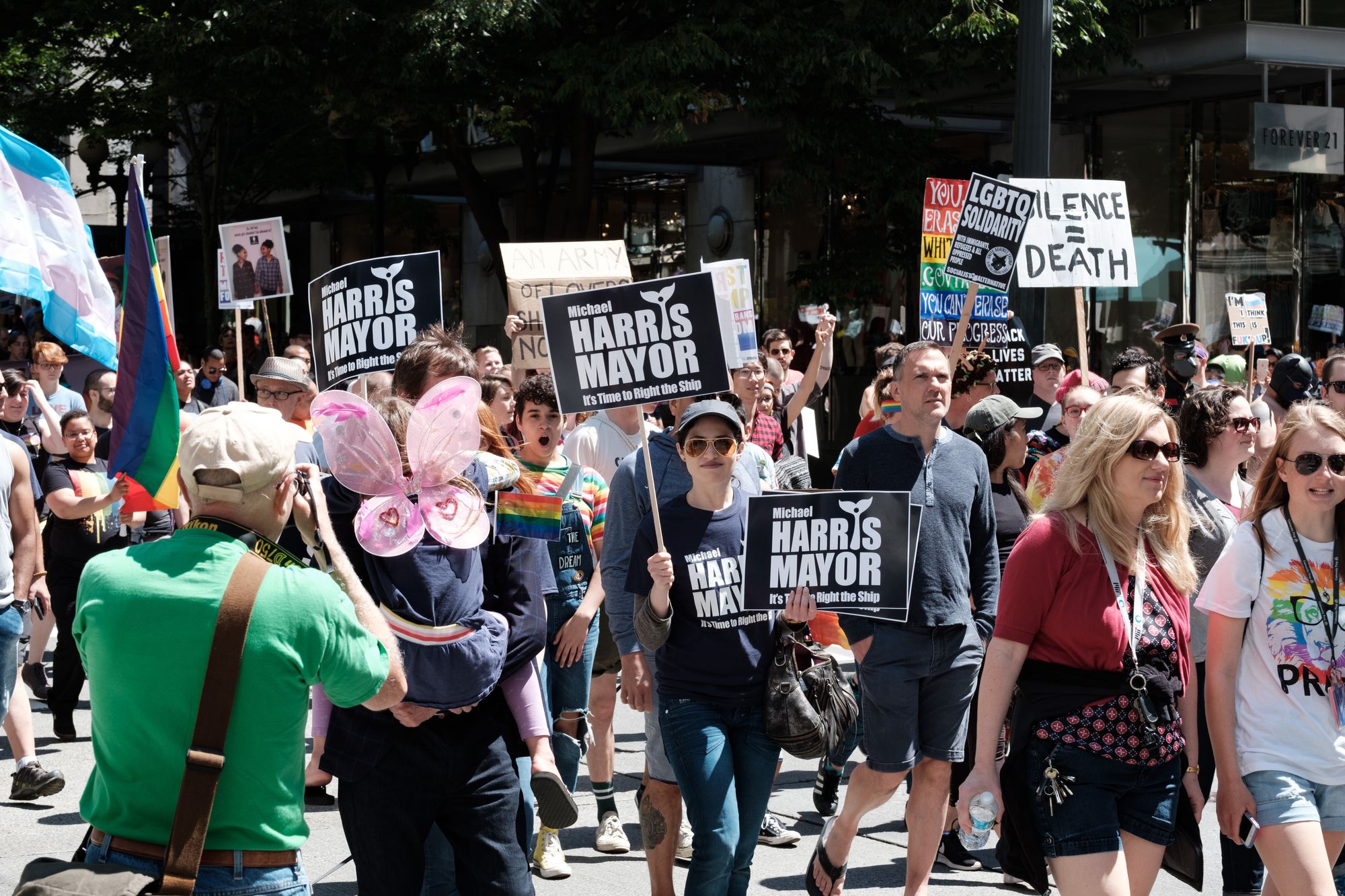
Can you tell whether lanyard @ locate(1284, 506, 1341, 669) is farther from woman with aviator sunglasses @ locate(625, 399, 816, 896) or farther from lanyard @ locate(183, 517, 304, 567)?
lanyard @ locate(183, 517, 304, 567)

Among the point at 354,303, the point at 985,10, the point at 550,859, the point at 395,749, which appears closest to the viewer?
the point at 395,749

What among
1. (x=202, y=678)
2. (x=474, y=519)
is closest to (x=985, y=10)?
(x=474, y=519)

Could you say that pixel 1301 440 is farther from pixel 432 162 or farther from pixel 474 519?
pixel 432 162

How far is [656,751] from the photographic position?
5277 millimetres

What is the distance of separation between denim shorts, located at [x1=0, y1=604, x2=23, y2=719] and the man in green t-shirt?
127 inches

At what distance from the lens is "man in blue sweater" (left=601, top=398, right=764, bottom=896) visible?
206 inches

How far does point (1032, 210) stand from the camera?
960 centimetres

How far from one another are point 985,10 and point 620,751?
9926 mm

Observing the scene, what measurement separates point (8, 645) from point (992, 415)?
13.4 feet

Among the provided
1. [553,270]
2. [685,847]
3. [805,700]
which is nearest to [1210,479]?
[805,700]

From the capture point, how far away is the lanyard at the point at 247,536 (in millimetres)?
3137

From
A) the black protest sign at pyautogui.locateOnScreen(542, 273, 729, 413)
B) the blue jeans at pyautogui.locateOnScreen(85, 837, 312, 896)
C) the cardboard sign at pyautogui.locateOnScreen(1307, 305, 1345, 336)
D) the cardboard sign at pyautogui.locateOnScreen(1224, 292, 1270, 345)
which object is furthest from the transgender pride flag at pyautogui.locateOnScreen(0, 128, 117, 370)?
the cardboard sign at pyautogui.locateOnScreen(1307, 305, 1345, 336)

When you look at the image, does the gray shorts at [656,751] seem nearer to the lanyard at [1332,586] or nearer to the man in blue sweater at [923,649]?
the man in blue sweater at [923,649]

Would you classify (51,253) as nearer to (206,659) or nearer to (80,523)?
(206,659)
